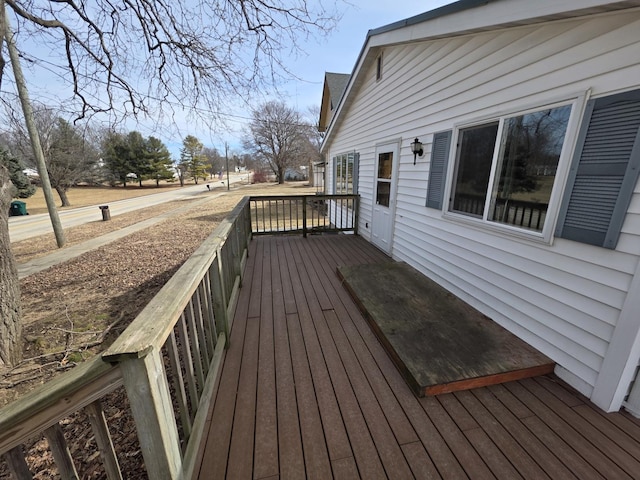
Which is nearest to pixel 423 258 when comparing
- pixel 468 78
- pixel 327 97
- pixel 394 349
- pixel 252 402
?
pixel 394 349

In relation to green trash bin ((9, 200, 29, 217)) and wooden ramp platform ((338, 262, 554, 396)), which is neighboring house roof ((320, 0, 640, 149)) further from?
green trash bin ((9, 200, 29, 217))

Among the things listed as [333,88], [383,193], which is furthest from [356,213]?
[333,88]

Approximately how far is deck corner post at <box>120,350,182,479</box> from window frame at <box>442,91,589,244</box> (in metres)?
2.53

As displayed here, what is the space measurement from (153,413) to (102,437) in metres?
0.25

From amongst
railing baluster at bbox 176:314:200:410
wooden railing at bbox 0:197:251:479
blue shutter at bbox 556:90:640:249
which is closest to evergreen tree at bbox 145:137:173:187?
railing baluster at bbox 176:314:200:410

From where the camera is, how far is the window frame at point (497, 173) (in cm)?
183

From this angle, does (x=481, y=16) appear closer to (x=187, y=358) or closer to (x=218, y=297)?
(x=218, y=297)

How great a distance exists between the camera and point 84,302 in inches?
165

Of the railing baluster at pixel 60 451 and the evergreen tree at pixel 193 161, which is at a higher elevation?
the evergreen tree at pixel 193 161

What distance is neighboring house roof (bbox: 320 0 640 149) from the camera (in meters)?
1.58

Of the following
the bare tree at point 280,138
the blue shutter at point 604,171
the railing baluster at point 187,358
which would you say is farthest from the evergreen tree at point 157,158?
the blue shutter at point 604,171

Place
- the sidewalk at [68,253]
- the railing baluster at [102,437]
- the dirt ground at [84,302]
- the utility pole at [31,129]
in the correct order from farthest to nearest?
the sidewalk at [68,253], the utility pole at [31,129], the dirt ground at [84,302], the railing baluster at [102,437]

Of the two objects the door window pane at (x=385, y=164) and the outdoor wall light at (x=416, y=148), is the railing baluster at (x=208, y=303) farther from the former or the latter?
the door window pane at (x=385, y=164)

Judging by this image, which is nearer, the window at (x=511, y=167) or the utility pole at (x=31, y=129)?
the window at (x=511, y=167)
